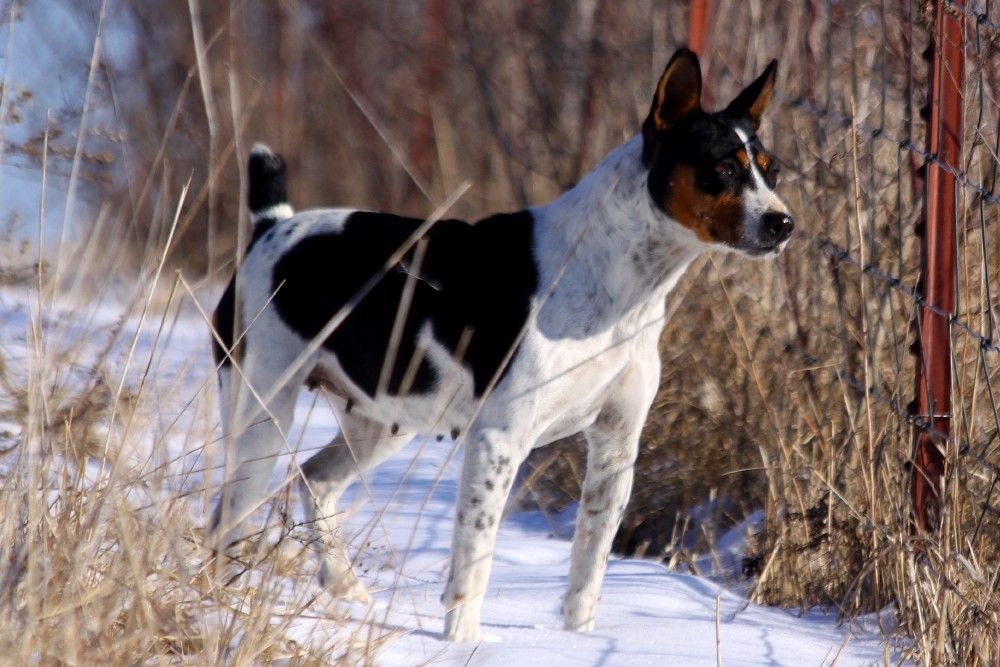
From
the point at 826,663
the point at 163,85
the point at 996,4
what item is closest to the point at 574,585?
the point at 826,663

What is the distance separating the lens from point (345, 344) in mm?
3699

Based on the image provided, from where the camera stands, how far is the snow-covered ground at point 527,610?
8.78 feet

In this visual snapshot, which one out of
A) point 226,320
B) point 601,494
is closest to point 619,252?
point 601,494

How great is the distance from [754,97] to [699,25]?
1315 millimetres

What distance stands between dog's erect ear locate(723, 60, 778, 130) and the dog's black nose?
1.45 feet

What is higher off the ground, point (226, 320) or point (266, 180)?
point (266, 180)

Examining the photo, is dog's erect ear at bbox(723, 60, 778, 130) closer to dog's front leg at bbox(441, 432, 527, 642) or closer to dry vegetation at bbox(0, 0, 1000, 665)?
dry vegetation at bbox(0, 0, 1000, 665)

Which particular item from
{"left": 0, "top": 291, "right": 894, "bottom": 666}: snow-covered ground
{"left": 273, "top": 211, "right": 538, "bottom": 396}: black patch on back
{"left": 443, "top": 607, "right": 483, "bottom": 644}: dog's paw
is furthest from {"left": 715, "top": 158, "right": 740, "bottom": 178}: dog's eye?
{"left": 443, "top": 607, "right": 483, "bottom": 644}: dog's paw

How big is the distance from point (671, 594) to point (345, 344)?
1203mm

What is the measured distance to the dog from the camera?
320cm

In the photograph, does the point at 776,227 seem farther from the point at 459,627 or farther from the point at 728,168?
the point at 459,627

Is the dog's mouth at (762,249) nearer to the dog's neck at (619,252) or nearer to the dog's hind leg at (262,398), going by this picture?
the dog's neck at (619,252)

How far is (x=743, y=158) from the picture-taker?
3234mm

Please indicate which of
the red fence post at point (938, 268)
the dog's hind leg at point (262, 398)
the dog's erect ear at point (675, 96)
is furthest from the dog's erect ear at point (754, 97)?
the dog's hind leg at point (262, 398)
